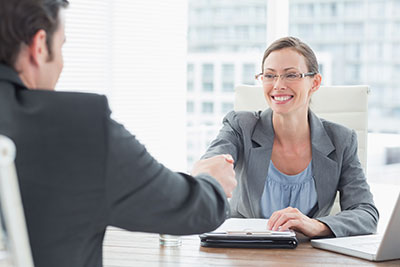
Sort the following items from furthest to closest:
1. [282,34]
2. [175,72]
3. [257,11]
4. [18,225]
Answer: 1. [257,11]
2. [175,72]
3. [282,34]
4. [18,225]

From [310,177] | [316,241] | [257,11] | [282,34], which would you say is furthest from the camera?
[257,11]

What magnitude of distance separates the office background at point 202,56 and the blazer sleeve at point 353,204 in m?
2.43

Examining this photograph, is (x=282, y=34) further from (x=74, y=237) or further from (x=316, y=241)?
(x=74, y=237)

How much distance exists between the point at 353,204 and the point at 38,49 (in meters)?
1.40

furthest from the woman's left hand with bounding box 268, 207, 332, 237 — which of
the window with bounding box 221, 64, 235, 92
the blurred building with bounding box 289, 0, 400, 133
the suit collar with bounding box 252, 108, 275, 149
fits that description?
the window with bounding box 221, 64, 235, 92

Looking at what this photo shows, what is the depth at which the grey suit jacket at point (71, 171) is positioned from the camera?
3.08 feet

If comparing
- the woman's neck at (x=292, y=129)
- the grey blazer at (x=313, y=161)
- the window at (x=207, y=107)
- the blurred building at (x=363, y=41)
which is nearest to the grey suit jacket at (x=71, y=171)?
the grey blazer at (x=313, y=161)

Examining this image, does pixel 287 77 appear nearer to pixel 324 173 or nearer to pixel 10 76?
pixel 324 173

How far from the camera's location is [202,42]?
6715 millimetres

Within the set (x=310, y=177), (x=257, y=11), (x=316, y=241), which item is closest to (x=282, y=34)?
(x=257, y=11)

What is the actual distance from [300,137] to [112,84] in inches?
110

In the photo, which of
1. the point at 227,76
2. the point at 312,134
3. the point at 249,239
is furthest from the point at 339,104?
the point at 227,76

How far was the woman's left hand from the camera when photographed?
67.4 inches

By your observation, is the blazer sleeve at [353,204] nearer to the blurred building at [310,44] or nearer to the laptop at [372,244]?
the laptop at [372,244]
